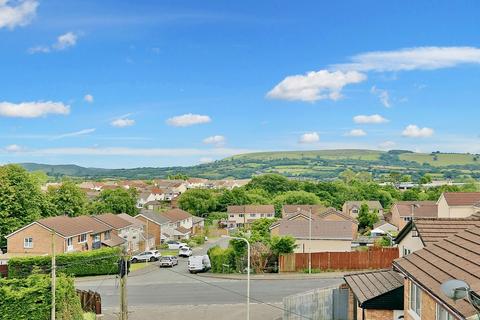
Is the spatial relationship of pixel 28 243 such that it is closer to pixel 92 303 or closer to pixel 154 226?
pixel 154 226

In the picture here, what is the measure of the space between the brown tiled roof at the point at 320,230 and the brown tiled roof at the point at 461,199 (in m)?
16.7

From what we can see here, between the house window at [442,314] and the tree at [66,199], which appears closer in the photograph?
the house window at [442,314]

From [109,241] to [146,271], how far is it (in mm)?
16206

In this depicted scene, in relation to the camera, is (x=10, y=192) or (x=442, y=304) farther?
(x=10, y=192)

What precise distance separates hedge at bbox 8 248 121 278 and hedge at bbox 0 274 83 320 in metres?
20.5

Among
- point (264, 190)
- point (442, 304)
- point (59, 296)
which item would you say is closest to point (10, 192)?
point (59, 296)

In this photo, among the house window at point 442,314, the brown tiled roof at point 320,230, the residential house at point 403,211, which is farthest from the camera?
the residential house at point 403,211

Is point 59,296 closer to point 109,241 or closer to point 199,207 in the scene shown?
point 109,241

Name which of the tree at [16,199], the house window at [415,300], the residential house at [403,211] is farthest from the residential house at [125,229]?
the house window at [415,300]

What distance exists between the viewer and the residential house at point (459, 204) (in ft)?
209

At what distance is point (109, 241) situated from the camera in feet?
217

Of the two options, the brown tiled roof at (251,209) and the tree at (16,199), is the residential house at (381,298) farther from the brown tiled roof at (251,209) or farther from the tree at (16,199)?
the brown tiled roof at (251,209)

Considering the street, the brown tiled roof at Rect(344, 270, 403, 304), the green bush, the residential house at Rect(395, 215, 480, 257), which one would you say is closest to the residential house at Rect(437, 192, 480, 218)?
the street

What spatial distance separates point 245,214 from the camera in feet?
377
